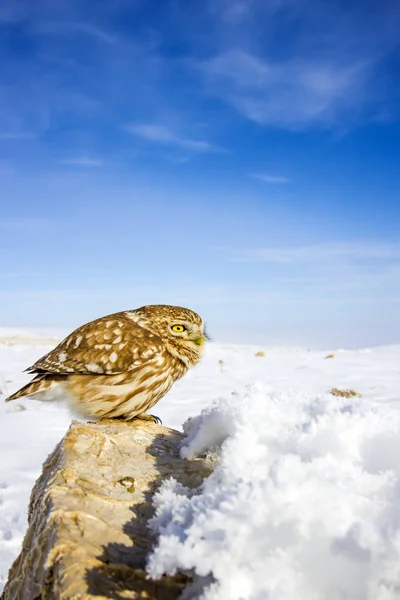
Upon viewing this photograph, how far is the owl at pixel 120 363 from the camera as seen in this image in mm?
4172

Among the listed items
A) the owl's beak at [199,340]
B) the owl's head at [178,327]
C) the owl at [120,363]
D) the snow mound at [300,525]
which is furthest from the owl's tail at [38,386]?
the snow mound at [300,525]

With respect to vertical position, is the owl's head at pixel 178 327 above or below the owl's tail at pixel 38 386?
above

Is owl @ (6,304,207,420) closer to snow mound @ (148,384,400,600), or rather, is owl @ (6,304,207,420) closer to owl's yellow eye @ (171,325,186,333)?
owl's yellow eye @ (171,325,186,333)

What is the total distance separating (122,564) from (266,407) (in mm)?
853

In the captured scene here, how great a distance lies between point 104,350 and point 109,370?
0.56ft

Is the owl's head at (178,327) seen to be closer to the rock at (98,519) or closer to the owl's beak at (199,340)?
the owl's beak at (199,340)

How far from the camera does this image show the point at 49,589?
70.4 inches

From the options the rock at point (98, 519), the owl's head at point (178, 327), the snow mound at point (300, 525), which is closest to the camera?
the snow mound at point (300, 525)

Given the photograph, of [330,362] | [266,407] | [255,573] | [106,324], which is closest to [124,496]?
[266,407]

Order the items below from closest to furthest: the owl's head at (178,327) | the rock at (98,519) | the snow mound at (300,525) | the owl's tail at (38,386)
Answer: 1. the snow mound at (300,525)
2. the rock at (98,519)
3. the owl's tail at (38,386)
4. the owl's head at (178,327)

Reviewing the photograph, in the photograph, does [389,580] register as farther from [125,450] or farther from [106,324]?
[106,324]

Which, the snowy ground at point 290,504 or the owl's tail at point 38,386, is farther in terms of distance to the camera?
the owl's tail at point 38,386

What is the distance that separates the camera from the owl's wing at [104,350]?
418 cm

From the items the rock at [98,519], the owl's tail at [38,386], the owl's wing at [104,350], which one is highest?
the owl's wing at [104,350]
